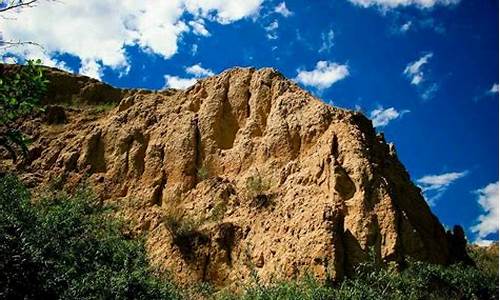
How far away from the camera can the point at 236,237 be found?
96.4ft

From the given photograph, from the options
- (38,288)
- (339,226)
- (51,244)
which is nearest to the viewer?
(38,288)

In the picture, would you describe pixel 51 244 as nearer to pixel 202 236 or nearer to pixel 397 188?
pixel 202 236

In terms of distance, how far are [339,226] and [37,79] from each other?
66.5ft

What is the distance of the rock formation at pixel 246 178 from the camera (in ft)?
85.4

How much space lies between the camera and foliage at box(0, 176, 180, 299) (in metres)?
14.2

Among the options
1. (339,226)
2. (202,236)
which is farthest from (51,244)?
(339,226)

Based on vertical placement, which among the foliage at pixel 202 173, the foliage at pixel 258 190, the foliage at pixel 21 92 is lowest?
the foliage at pixel 21 92

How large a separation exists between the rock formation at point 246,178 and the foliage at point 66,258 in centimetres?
337

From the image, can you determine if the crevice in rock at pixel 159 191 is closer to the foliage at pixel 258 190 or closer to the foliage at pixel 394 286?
the foliage at pixel 258 190

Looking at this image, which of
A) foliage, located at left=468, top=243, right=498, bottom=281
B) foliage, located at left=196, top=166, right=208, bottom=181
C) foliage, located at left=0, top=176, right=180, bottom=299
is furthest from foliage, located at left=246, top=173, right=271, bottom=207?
foliage, located at left=468, top=243, right=498, bottom=281

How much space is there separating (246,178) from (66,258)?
1283cm

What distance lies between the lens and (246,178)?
32.0 meters

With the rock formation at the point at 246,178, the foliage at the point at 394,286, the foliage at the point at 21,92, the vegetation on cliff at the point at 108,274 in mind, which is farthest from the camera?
the rock formation at the point at 246,178

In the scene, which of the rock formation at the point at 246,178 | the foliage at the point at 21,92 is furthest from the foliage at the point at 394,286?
the foliage at the point at 21,92
